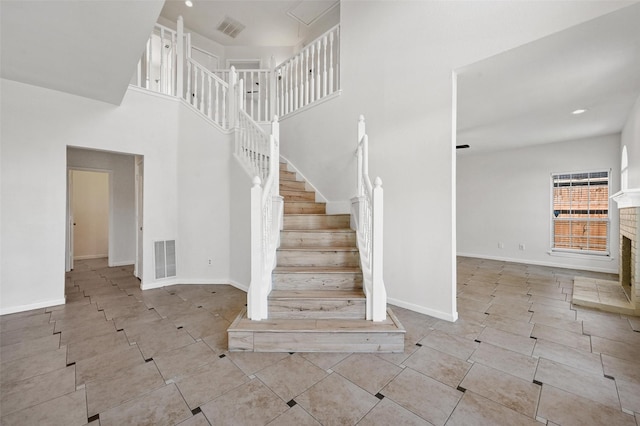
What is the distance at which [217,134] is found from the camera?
164 inches

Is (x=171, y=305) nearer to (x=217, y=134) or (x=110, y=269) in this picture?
(x=217, y=134)

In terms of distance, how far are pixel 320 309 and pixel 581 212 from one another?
Answer: 21.1 feet

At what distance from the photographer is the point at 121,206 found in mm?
5805

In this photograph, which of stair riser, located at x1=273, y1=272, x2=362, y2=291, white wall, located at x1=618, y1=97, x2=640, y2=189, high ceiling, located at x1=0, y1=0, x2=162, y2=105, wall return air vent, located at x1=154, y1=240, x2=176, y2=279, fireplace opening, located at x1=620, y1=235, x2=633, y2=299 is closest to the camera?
high ceiling, located at x1=0, y1=0, x2=162, y2=105

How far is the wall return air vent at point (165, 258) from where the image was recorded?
407cm

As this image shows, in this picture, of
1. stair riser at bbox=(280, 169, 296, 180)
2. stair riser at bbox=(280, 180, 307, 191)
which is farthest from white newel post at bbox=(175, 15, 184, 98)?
stair riser at bbox=(280, 180, 307, 191)

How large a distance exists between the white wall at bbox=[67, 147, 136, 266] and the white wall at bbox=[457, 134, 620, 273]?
8.20m

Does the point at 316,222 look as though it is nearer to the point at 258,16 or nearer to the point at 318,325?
the point at 318,325

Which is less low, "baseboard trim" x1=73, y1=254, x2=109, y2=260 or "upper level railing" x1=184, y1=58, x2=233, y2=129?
"upper level railing" x1=184, y1=58, x2=233, y2=129

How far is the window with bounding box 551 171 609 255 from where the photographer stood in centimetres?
529

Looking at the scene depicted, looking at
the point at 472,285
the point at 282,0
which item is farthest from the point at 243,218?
the point at 282,0

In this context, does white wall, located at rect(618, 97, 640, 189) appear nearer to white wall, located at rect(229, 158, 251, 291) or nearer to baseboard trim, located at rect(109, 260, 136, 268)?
white wall, located at rect(229, 158, 251, 291)

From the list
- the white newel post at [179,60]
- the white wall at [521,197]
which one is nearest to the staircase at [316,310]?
the white newel post at [179,60]

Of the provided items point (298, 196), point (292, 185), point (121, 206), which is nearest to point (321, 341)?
point (298, 196)
